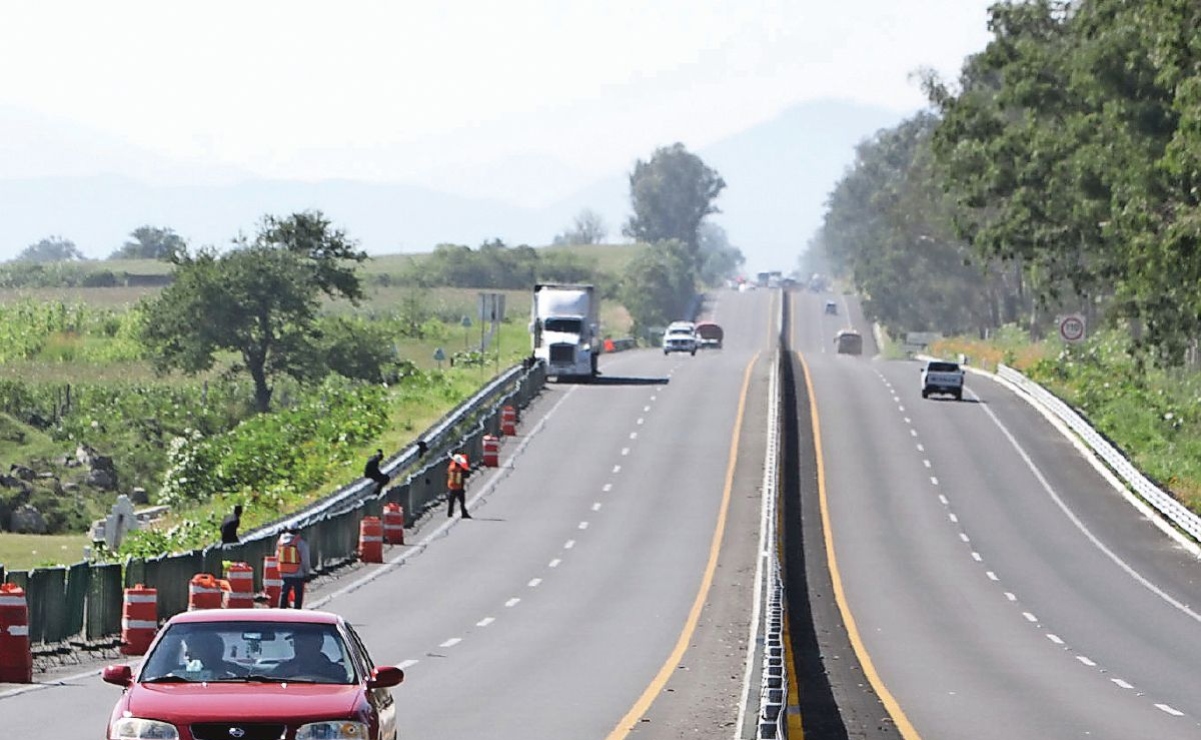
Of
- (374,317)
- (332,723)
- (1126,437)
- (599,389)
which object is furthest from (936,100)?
(332,723)

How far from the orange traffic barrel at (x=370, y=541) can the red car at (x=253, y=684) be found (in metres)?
30.5

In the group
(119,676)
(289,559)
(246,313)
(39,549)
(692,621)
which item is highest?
(119,676)

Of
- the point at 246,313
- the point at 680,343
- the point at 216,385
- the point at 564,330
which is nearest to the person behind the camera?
the point at 564,330

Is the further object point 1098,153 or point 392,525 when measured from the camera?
point 1098,153

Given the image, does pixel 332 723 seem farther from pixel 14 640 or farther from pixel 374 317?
pixel 374 317

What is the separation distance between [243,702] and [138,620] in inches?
591

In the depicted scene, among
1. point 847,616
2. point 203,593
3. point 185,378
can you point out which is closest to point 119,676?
point 203,593

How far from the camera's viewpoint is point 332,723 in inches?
520

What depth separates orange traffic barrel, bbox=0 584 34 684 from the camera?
23.3 meters

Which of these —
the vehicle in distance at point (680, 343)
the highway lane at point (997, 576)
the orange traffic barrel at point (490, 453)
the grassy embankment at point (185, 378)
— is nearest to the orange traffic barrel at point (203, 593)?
the highway lane at point (997, 576)

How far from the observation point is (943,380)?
8225 centimetres

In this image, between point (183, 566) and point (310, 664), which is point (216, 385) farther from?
point (310, 664)

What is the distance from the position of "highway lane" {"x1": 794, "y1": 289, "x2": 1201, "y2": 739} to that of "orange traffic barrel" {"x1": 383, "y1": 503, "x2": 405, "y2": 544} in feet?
32.6

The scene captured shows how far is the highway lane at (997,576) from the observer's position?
26172 millimetres
